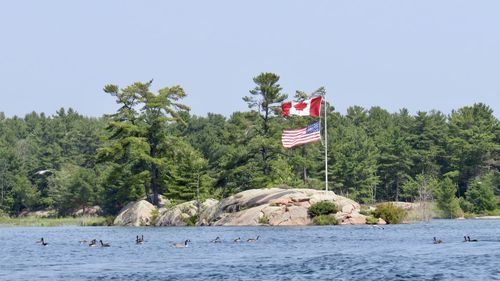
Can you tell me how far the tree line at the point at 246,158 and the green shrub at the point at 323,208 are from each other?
13717 millimetres

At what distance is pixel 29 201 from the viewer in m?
146

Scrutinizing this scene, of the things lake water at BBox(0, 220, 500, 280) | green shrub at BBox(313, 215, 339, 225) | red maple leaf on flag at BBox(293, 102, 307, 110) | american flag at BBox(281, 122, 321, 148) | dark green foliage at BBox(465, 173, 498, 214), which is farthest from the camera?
dark green foliage at BBox(465, 173, 498, 214)

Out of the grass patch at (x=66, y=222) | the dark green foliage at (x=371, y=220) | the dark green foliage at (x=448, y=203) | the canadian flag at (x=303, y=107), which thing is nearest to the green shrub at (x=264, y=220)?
the dark green foliage at (x=371, y=220)

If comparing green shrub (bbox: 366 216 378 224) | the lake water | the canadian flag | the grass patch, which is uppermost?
the canadian flag

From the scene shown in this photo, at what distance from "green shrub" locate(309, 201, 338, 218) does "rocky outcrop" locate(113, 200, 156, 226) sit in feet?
77.2

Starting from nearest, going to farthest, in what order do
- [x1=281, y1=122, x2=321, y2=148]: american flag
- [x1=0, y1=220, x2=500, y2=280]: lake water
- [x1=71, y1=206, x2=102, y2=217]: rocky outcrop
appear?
[x1=0, y1=220, x2=500, y2=280]: lake water, [x1=281, y1=122, x2=321, y2=148]: american flag, [x1=71, y1=206, x2=102, y2=217]: rocky outcrop

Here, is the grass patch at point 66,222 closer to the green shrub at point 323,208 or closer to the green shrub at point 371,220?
the green shrub at point 323,208

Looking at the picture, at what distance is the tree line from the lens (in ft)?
346

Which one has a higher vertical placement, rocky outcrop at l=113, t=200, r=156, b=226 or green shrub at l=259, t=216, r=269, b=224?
rocky outcrop at l=113, t=200, r=156, b=226

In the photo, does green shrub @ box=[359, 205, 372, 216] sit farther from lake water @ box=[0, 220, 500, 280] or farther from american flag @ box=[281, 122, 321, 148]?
lake water @ box=[0, 220, 500, 280]

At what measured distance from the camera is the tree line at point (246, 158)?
105562 mm

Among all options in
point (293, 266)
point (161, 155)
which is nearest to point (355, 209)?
point (161, 155)

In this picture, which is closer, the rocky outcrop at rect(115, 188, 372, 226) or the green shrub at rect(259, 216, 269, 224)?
the rocky outcrop at rect(115, 188, 372, 226)

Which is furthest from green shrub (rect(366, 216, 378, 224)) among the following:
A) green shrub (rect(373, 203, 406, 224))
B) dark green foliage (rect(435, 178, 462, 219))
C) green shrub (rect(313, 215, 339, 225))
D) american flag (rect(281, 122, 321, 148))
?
dark green foliage (rect(435, 178, 462, 219))
